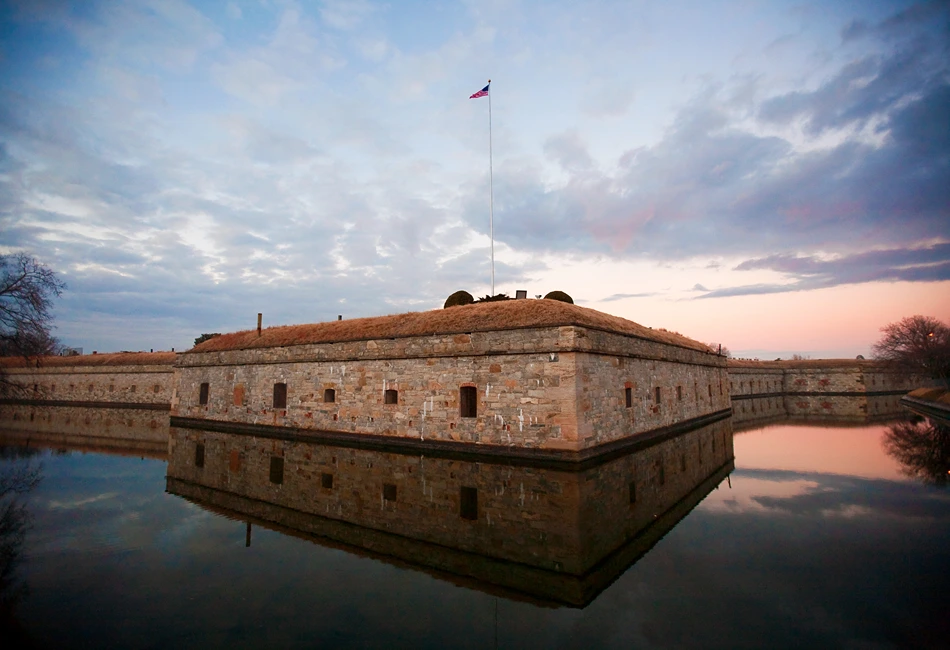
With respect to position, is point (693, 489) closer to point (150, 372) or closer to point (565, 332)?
point (565, 332)

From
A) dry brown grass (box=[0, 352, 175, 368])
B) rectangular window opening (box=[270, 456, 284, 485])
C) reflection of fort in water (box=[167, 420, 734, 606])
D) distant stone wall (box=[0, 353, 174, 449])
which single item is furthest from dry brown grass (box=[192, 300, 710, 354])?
dry brown grass (box=[0, 352, 175, 368])

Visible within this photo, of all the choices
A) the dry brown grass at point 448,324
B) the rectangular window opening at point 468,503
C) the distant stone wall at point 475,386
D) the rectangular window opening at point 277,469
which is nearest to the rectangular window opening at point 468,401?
the distant stone wall at point 475,386

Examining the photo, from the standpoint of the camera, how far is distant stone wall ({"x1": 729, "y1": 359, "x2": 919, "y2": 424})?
38.2 metres

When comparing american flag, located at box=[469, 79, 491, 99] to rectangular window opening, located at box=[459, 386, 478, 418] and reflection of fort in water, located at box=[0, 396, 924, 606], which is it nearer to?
rectangular window opening, located at box=[459, 386, 478, 418]

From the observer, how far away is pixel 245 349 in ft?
73.2

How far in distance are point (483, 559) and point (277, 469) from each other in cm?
828

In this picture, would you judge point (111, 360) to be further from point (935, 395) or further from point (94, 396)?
point (935, 395)

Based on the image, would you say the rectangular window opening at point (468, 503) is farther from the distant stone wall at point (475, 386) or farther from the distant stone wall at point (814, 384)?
the distant stone wall at point (814, 384)

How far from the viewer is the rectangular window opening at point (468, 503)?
26.2 feet

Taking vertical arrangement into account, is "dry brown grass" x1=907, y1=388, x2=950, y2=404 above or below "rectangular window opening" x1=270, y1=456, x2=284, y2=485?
above

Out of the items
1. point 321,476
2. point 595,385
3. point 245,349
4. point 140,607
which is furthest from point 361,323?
point 140,607

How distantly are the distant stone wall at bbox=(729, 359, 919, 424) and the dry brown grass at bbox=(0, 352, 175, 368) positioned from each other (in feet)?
147

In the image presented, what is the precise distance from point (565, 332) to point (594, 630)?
382 inches

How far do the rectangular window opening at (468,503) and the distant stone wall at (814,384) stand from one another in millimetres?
31788
